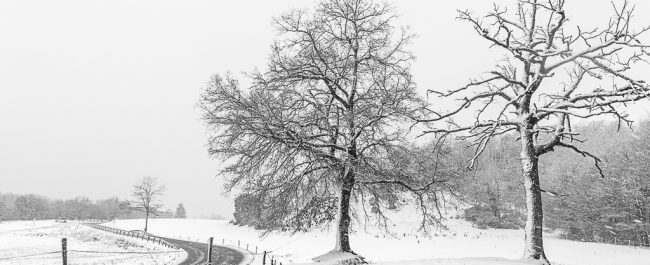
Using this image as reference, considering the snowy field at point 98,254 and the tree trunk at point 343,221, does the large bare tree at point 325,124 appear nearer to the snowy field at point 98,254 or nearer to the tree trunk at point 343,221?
the tree trunk at point 343,221

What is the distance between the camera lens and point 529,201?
1061 cm

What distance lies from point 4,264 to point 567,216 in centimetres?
5135

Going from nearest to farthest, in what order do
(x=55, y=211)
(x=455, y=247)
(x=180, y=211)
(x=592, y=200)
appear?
(x=455, y=247), (x=592, y=200), (x=180, y=211), (x=55, y=211)

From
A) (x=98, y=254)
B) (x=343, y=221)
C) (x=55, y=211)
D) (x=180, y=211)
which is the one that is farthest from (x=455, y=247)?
(x=55, y=211)

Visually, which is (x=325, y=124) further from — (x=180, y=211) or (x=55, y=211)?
(x=55, y=211)

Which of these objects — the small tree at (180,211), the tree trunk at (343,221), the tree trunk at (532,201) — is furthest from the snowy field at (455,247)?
the small tree at (180,211)

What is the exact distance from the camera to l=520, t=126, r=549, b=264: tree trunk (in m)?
10.2

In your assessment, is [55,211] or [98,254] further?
[55,211]

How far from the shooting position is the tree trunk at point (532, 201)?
403 inches

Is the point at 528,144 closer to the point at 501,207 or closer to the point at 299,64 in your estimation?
the point at 299,64

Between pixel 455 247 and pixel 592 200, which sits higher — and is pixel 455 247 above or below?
below

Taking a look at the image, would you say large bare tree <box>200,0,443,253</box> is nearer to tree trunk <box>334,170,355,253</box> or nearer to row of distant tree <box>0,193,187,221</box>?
tree trunk <box>334,170,355,253</box>

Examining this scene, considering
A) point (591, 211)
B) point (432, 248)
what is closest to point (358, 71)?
point (432, 248)

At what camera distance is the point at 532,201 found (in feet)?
34.5
